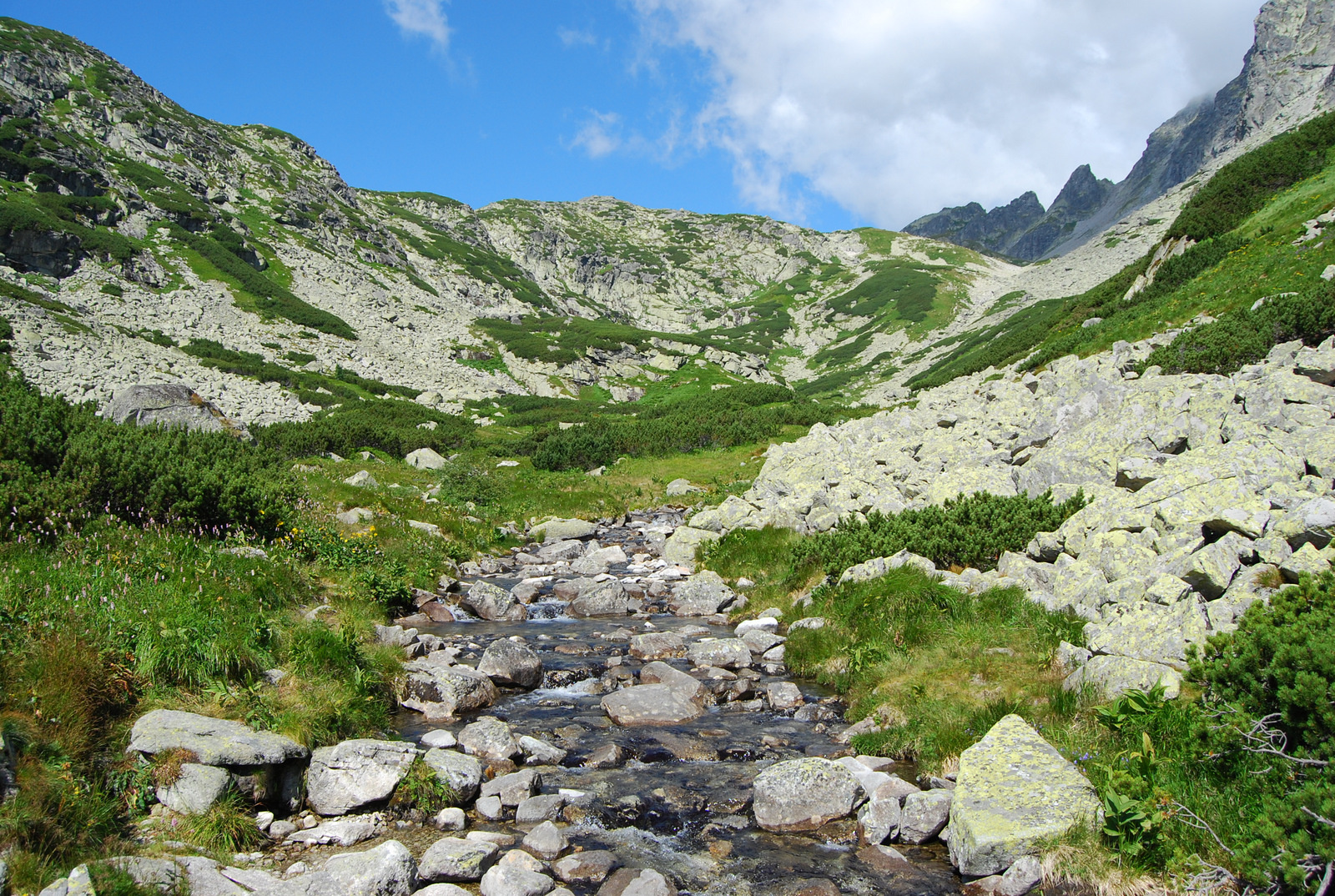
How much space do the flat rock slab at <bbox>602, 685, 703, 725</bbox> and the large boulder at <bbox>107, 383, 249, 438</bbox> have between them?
26.6 m

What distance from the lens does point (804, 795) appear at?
7.14 metres

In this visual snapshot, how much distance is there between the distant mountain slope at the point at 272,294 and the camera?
57.2m

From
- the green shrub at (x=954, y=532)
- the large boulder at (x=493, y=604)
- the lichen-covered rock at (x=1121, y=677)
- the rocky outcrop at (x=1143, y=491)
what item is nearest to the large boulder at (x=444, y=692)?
the large boulder at (x=493, y=604)

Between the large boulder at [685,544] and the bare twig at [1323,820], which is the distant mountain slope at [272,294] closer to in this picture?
the large boulder at [685,544]

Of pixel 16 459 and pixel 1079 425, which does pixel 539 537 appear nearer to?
pixel 16 459

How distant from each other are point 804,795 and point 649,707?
3238mm

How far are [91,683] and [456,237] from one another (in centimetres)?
18068

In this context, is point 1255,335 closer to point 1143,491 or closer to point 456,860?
point 1143,491

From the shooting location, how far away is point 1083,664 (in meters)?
7.92

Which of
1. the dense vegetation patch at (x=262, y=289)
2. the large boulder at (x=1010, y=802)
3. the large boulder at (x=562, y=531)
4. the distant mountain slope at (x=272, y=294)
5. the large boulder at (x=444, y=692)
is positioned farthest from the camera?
the dense vegetation patch at (x=262, y=289)

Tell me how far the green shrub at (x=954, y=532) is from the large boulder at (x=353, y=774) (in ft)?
31.0

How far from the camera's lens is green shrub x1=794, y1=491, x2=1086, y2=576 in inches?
492

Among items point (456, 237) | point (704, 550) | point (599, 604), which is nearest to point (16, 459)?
point (599, 604)

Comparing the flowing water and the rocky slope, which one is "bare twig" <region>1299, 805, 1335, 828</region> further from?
the rocky slope
